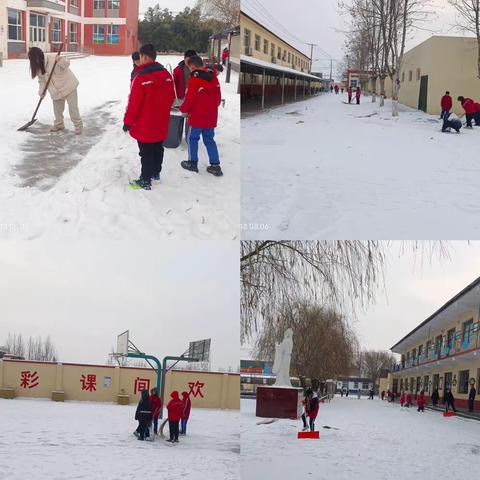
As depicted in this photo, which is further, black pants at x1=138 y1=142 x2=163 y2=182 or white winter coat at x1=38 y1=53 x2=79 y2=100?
white winter coat at x1=38 y1=53 x2=79 y2=100

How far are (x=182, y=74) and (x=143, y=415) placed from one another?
12.9ft

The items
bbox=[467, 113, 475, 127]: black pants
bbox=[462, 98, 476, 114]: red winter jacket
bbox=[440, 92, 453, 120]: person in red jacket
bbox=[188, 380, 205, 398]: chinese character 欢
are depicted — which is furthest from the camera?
bbox=[188, 380, 205, 398]: chinese character 欢

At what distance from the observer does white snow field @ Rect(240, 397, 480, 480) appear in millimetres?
5758

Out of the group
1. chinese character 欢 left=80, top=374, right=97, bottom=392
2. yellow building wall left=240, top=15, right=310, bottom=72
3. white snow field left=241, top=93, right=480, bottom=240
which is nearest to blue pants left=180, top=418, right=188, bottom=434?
white snow field left=241, top=93, right=480, bottom=240

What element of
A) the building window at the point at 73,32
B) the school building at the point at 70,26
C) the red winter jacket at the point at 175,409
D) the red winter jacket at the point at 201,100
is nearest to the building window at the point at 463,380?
the red winter jacket at the point at 175,409

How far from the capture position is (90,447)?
7.34m

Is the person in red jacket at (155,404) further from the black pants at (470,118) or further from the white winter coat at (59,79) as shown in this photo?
the black pants at (470,118)

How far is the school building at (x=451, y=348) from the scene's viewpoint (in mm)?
10516

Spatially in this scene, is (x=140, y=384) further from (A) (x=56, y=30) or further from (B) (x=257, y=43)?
(A) (x=56, y=30)

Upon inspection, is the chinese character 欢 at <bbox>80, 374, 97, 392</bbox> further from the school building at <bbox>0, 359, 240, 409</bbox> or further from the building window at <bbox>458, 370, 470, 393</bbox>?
the building window at <bbox>458, 370, 470, 393</bbox>

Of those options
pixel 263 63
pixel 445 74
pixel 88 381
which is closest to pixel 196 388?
pixel 88 381

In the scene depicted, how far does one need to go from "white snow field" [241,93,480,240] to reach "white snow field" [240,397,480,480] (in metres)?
2.40

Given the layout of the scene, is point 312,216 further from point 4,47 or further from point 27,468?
point 27,468

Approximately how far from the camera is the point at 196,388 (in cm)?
1320
